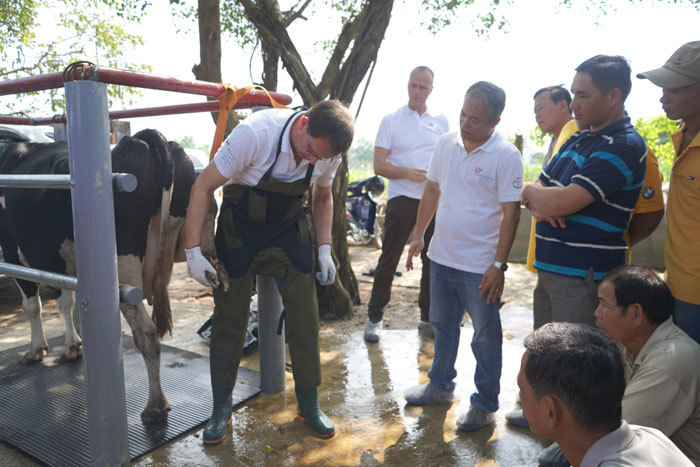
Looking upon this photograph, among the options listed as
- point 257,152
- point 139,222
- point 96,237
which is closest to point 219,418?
point 139,222

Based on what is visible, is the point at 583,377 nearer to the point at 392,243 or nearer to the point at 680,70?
the point at 680,70

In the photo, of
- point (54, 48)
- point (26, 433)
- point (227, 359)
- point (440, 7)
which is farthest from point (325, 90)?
point (54, 48)

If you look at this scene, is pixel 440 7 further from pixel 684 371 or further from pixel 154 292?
pixel 684 371

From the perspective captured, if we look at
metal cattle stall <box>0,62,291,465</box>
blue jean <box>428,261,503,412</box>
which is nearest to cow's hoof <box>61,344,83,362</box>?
metal cattle stall <box>0,62,291,465</box>

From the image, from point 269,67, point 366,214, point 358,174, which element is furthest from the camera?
point 358,174

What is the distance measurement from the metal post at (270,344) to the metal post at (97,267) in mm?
1144

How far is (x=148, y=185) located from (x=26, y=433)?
56.3 inches

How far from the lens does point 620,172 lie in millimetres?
2199

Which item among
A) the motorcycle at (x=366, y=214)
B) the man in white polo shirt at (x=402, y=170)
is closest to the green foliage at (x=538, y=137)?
the motorcycle at (x=366, y=214)

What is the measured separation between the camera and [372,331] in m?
4.20

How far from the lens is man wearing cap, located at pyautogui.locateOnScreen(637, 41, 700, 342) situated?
2.15 meters

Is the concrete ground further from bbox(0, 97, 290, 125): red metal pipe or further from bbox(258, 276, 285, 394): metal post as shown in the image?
bbox(0, 97, 290, 125): red metal pipe

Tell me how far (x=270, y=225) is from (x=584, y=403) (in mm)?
1724

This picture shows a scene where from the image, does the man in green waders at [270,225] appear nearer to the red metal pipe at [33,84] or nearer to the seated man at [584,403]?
the red metal pipe at [33,84]
